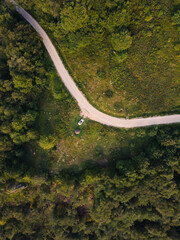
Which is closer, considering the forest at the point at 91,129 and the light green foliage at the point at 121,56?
the forest at the point at 91,129

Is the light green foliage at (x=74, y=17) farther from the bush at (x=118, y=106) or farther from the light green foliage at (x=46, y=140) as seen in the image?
the light green foliage at (x=46, y=140)

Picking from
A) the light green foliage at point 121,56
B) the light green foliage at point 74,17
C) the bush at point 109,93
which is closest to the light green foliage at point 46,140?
the bush at point 109,93

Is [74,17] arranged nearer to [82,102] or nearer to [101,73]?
[101,73]

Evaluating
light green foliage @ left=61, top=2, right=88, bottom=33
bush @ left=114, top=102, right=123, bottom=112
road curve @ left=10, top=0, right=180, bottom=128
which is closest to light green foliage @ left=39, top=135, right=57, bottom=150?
road curve @ left=10, top=0, right=180, bottom=128

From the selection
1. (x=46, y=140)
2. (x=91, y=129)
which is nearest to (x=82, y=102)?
(x=91, y=129)

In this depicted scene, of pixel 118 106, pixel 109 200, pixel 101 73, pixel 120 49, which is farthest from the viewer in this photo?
pixel 118 106

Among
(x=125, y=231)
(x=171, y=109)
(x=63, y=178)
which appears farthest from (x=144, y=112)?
(x=125, y=231)
